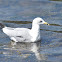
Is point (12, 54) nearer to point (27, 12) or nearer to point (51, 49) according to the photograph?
point (51, 49)

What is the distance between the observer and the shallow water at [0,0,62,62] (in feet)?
31.7

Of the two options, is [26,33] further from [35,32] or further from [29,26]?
[29,26]

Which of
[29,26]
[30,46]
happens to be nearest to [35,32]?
[30,46]

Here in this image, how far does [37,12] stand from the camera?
15.2 m

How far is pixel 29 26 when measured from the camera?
42.7 ft

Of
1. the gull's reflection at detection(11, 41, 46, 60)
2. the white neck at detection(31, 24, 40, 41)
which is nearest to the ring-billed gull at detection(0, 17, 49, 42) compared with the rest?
the white neck at detection(31, 24, 40, 41)

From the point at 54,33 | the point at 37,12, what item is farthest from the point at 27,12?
the point at 54,33

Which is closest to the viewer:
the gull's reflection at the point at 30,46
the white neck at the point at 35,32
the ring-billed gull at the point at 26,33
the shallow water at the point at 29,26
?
the shallow water at the point at 29,26

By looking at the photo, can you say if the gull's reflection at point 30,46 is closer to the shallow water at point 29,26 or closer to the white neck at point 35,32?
the shallow water at point 29,26

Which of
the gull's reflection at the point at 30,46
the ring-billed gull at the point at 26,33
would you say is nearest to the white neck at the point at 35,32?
the ring-billed gull at the point at 26,33

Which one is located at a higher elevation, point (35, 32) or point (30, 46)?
point (35, 32)

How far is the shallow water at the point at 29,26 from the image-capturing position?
9.66 m

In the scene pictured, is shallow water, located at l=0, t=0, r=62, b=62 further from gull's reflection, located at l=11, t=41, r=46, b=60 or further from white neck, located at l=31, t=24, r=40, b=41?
white neck, located at l=31, t=24, r=40, b=41

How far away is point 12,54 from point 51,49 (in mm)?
1590
